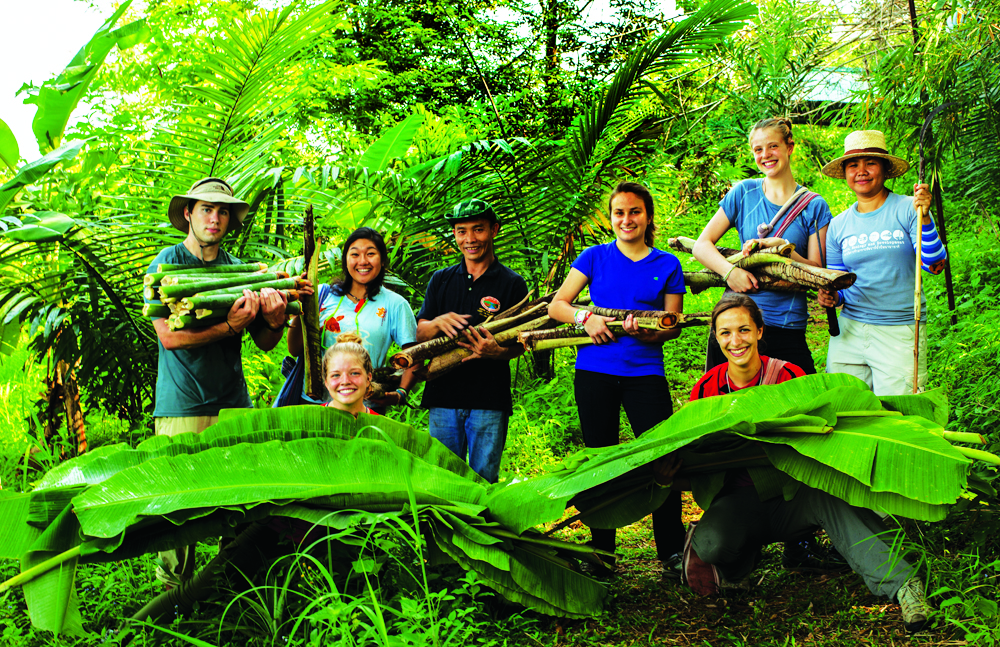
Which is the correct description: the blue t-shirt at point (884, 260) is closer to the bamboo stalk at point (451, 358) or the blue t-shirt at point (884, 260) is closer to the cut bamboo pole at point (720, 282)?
the cut bamboo pole at point (720, 282)

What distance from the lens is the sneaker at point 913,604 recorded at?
2547 mm

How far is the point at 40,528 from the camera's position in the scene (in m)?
2.45

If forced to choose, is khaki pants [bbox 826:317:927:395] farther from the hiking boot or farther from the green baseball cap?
the green baseball cap

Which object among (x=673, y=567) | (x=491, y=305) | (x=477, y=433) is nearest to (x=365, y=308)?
(x=491, y=305)

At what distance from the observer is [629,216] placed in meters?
3.40

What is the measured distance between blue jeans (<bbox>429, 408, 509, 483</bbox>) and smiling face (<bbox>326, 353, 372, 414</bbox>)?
696 millimetres

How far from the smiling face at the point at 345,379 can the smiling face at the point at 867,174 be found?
8.50 ft

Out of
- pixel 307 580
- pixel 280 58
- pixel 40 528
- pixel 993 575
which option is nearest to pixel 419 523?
pixel 307 580

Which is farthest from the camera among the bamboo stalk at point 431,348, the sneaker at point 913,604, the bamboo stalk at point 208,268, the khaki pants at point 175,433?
the bamboo stalk at point 431,348

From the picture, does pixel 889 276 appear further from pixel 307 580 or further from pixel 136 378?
pixel 136 378

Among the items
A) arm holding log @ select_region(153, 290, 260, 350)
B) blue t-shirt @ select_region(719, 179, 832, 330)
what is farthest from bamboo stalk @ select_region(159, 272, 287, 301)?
blue t-shirt @ select_region(719, 179, 832, 330)

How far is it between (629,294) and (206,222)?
6.68 feet

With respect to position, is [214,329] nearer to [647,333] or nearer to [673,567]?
[647,333]

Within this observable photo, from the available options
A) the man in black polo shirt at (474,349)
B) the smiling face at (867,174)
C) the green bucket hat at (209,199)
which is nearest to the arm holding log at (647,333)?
the man in black polo shirt at (474,349)
